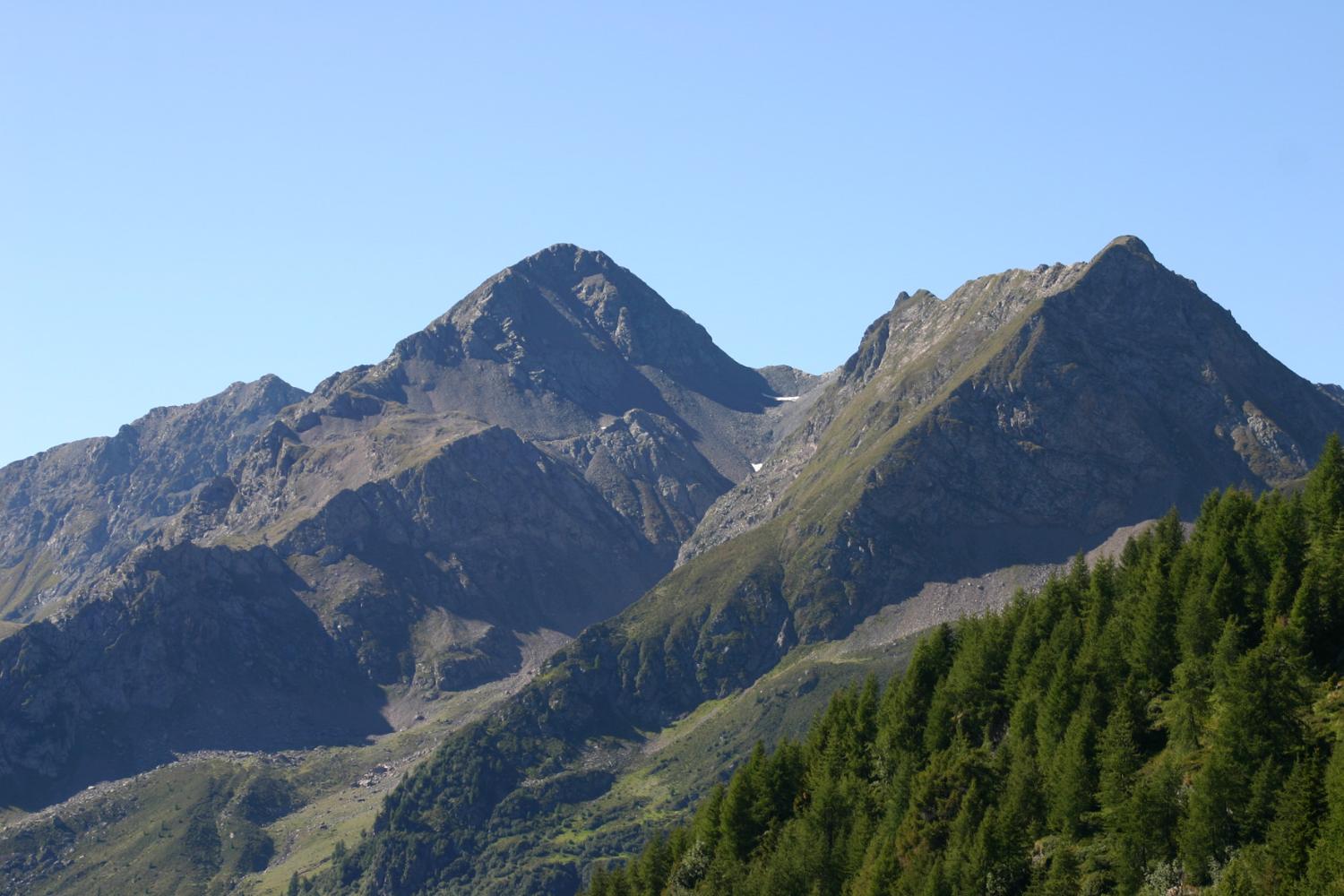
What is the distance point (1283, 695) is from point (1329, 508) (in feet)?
160

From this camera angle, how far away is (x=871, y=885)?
17588 cm

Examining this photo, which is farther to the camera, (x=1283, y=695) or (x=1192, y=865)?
(x=1283, y=695)

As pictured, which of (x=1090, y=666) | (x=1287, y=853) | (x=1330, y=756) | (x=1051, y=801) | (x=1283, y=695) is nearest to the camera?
(x=1287, y=853)

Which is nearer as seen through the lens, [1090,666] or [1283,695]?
[1283,695]

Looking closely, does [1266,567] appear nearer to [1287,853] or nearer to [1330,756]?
[1330,756]

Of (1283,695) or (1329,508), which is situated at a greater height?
(1329,508)

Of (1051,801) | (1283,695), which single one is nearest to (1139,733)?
(1051,801)

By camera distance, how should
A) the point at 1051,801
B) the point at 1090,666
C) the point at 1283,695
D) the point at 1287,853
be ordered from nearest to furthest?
the point at 1287,853 < the point at 1283,695 < the point at 1051,801 < the point at 1090,666

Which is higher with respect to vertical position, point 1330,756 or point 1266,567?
point 1266,567

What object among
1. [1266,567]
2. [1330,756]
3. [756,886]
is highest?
[1266,567]

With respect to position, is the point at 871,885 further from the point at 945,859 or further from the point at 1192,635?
the point at 1192,635

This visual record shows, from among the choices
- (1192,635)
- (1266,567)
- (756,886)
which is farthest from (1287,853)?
(756,886)

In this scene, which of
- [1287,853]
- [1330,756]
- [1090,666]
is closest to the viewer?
[1287,853]

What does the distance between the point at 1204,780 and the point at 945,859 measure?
110 ft
